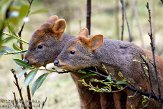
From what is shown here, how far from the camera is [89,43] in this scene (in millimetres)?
2805

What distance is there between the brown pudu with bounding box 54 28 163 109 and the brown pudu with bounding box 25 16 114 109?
176 mm

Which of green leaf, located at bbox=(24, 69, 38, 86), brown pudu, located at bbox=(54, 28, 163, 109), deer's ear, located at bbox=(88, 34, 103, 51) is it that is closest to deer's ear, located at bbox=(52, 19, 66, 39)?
brown pudu, located at bbox=(54, 28, 163, 109)

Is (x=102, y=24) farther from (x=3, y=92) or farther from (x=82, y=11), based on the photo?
(x=3, y=92)

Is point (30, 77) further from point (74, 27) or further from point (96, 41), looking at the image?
point (74, 27)

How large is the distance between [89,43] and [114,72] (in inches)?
9.1

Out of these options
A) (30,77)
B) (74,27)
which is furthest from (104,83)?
(74,27)

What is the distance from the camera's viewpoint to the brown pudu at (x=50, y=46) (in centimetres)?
290

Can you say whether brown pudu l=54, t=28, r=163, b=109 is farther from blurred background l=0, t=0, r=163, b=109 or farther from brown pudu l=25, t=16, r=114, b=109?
blurred background l=0, t=0, r=163, b=109

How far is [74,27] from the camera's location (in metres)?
8.70

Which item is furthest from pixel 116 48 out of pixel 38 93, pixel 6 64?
pixel 6 64

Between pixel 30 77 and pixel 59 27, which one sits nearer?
pixel 30 77

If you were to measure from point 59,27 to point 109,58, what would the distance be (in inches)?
14.8

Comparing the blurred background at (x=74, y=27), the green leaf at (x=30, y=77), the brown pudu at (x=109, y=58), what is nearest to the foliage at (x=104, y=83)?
the brown pudu at (x=109, y=58)

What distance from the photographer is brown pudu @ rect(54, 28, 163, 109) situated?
2736 mm
